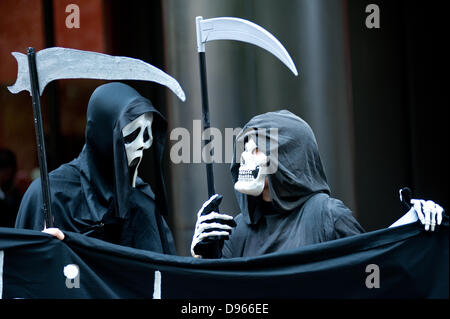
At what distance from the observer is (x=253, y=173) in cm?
481

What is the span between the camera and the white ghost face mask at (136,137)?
195 inches

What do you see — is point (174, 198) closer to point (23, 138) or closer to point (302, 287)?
point (23, 138)

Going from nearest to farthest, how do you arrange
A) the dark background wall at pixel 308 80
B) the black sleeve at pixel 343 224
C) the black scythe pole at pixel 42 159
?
the black scythe pole at pixel 42 159, the black sleeve at pixel 343 224, the dark background wall at pixel 308 80

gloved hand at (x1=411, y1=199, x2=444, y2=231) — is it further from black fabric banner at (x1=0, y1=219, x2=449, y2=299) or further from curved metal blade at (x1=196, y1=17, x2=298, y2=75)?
curved metal blade at (x1=196, y1=17, x2=298, y2=75)

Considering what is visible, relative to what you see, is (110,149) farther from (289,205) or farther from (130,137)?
(289,205)

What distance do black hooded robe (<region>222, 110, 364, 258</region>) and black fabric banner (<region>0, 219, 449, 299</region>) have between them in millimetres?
310

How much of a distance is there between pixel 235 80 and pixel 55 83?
6.07 ft

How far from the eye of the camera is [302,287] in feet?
14.4

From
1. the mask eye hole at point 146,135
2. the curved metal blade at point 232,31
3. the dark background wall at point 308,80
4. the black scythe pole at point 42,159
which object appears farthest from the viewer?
the dark background wall at point 308,80

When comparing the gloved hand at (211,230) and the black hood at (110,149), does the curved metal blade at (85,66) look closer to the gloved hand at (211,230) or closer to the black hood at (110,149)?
the black hood at (110,149)

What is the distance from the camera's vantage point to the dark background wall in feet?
24.1

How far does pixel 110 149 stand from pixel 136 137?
163 mm

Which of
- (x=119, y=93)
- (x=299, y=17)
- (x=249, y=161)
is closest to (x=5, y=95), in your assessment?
(x=299, y=17)

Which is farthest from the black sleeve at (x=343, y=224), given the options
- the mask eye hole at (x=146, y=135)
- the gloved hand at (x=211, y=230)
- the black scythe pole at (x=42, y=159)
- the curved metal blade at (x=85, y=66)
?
the black scythe pole at (x=42, y=159)
